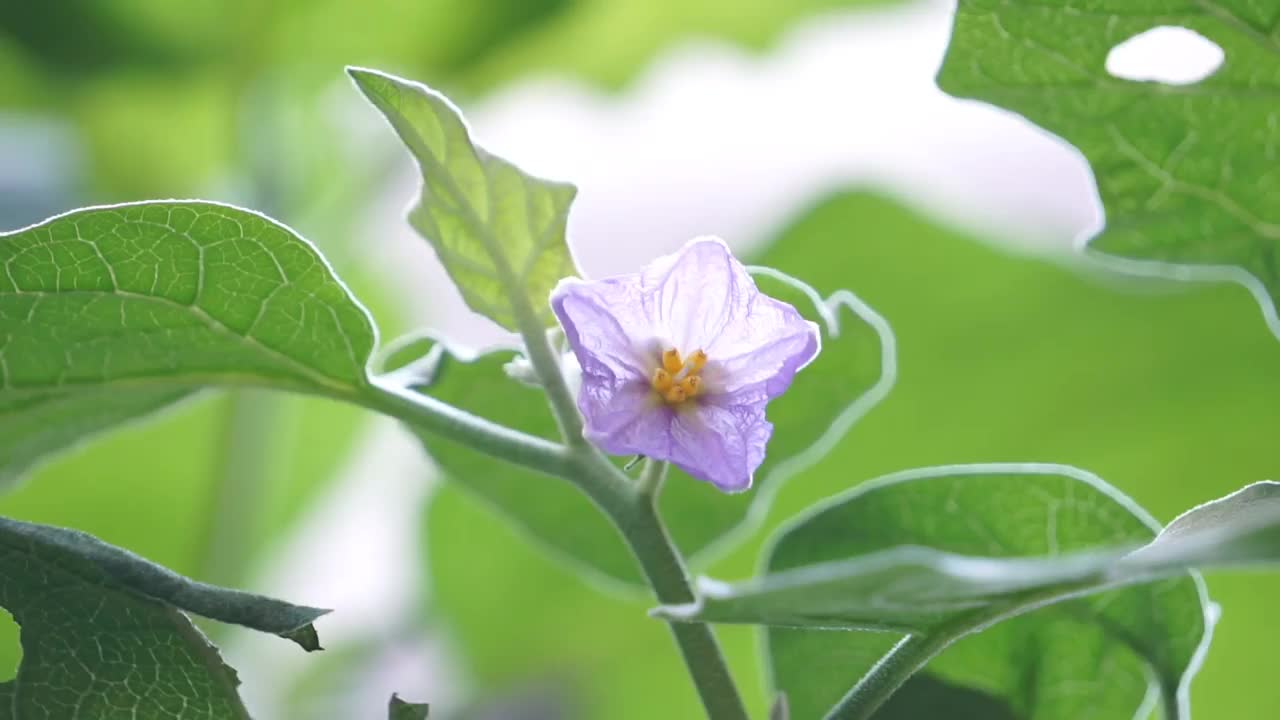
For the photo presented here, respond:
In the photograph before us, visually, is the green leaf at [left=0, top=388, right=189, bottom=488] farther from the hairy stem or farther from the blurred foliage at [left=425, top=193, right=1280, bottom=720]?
the blurred foliage at [left=425, top=193, right=1280, bottom=720]

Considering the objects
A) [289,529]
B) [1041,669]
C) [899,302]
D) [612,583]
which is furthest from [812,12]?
[1041,669]

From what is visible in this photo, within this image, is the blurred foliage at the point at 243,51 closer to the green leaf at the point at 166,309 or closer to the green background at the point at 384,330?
the green background at the point at 384,330

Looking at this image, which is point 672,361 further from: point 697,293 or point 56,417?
point 56,417

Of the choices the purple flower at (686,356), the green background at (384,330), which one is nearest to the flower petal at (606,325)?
the purple flower at (686,356)

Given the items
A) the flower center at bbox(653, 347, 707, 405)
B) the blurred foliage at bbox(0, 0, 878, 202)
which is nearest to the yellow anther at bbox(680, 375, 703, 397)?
the flower center at bbox(653, 347, 707, 405)

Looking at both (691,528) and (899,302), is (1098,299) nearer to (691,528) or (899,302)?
(899,302)

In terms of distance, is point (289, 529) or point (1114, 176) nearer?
point (1114, 176)
